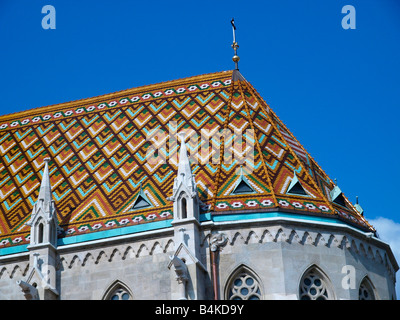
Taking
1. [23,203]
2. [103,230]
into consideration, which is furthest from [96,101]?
[103,230]

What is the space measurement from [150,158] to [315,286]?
6598 millimetres

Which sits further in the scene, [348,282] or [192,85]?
[192,85]

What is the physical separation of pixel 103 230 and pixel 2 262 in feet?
9.57

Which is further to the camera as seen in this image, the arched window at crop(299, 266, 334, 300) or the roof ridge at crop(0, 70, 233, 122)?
the roof ridge at crop(0, 70, 233, 122)

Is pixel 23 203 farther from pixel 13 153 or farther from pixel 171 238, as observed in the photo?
pixel 171 238

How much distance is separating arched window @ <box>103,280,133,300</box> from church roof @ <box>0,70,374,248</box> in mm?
1670

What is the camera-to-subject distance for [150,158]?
27.0 metres

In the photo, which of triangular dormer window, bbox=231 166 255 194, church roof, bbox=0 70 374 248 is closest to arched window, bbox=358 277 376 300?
church roof, bbox=0 70 374 248

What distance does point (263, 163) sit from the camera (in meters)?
25.3

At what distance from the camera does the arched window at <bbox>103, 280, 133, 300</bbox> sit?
23766 millimetres

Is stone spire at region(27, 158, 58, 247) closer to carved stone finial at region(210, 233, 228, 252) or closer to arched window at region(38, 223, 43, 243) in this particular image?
arched window at region(38, 223, 43, 243)

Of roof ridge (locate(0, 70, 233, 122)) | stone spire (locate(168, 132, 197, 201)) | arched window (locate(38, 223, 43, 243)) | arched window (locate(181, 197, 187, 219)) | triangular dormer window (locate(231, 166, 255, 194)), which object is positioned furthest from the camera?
roof ridge (locate(0, 70, 233, 122))

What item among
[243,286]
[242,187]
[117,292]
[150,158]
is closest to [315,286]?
[243,286]

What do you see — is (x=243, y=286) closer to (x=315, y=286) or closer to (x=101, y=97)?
(x=315, y=286)
